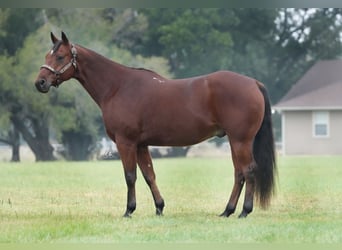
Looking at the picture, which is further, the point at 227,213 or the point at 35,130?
the point at 35,130

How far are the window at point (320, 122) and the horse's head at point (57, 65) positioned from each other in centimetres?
1435

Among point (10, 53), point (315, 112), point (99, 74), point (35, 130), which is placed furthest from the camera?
point (315, 112)

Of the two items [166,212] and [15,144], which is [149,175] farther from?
[15,144]

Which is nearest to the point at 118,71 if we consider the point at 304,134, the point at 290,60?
the point at 290,60

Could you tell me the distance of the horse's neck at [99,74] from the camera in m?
6.95

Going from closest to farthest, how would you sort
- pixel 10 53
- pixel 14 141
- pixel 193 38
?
1. pixel 10 53
2. pixel 14 141
3. pixel 193 38

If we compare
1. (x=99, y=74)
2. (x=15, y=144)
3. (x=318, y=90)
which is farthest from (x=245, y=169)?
(x=318, y=90)

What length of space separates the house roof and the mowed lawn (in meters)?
4.80

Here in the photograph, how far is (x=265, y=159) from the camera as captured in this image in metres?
6.86

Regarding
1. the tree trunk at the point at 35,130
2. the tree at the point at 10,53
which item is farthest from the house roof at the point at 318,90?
the tree at the point at 10,53

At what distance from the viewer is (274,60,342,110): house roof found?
56.0 feet

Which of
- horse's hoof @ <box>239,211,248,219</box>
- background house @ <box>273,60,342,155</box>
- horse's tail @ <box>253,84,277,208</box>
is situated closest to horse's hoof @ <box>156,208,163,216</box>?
horse's hoof @ <box>239,211,248,219</box>

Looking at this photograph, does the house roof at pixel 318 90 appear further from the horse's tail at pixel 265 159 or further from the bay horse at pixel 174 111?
the bay horse at pixel 174 111

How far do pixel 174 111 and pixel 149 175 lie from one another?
0.70m
